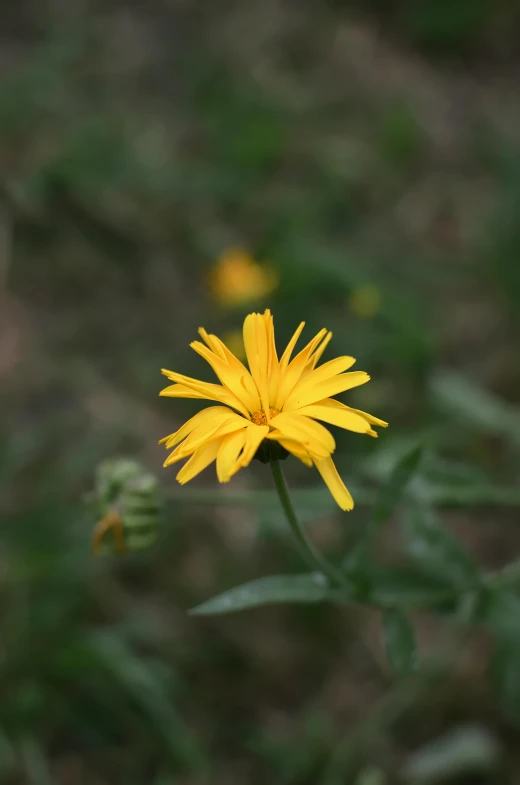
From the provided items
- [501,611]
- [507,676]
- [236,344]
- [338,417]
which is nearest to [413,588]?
[501,611]

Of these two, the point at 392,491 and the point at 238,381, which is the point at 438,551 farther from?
the point at 238,381

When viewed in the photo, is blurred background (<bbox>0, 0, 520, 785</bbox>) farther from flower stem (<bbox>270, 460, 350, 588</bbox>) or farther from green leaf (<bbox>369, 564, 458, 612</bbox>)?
flower stem (<bbox>270, 460, 350, 588</bbox>)

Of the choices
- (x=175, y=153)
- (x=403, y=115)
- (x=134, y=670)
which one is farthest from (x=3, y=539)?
(x=403, y=115)

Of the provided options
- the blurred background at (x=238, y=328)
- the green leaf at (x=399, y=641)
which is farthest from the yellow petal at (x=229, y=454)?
the blurred background at (x=238, y=328)

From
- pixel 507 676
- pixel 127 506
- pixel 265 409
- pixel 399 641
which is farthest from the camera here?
pixel 507 676

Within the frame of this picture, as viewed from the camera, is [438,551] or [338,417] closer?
[338,417]

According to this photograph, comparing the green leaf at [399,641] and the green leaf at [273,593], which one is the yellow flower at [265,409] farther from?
the green leaf at [399,641]

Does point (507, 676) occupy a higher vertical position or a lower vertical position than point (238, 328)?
lower
